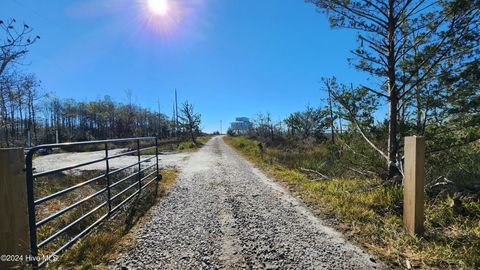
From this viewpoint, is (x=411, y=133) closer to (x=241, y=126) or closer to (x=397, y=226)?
(x=397, y=226)

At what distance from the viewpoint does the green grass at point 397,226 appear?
102 inches

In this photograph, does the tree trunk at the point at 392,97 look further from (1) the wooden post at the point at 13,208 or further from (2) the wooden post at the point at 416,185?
(1) the wooden post at the point at 13,208

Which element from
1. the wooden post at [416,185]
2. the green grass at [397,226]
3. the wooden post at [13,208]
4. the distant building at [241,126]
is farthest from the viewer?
the distant building at [241,126]

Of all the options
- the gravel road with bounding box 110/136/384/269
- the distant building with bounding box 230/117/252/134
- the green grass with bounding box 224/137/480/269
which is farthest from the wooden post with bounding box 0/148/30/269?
the distant building with bounding box 230/117/252/134

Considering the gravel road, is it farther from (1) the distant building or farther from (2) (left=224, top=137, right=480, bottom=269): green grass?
(1) the distant building

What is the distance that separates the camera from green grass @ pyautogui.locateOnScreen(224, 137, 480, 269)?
260 centimetres

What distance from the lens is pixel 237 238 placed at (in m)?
3.23

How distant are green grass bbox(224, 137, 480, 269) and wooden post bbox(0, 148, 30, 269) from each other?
11.2 feet

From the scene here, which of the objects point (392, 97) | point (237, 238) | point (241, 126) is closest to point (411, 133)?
point (392, 97)

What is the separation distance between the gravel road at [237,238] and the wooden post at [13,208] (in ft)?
2.78

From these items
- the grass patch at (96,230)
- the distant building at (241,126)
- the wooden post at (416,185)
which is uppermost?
the distant building at (241,126)

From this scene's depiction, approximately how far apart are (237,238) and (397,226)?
2.16 metres

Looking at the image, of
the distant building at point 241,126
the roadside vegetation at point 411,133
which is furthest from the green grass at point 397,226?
the distant building at point 241,126

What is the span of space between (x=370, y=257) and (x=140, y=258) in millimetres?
2440
